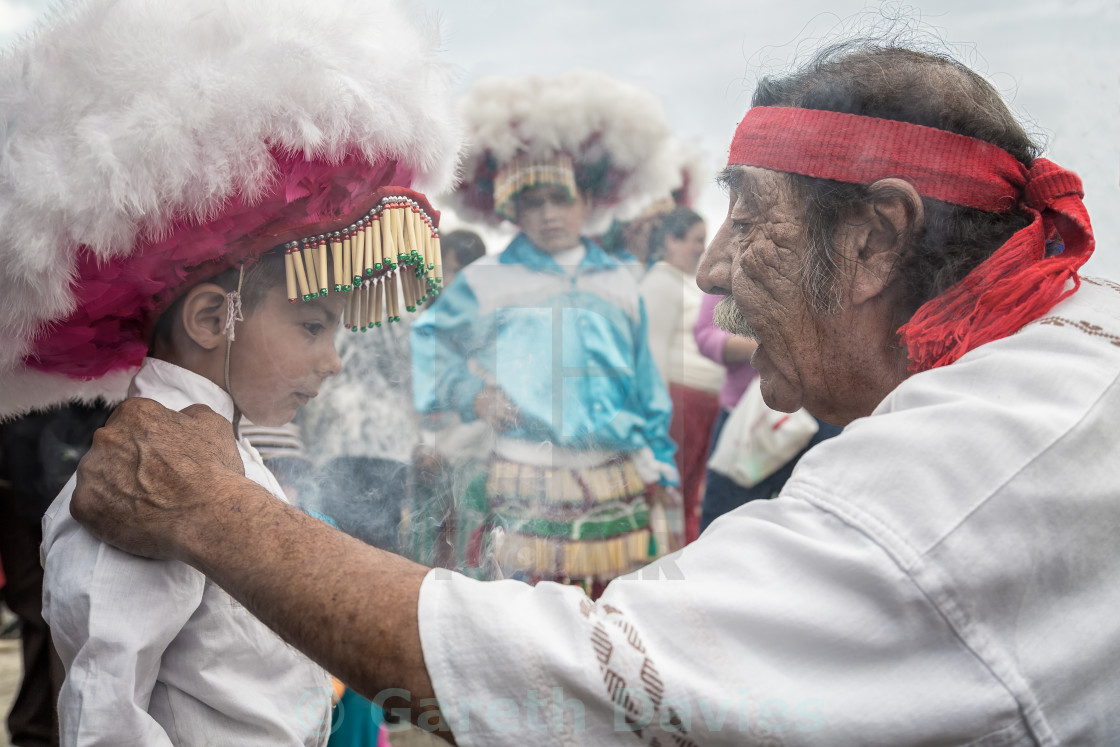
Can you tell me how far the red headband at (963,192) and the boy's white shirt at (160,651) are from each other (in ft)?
3.97

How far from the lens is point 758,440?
355 cm

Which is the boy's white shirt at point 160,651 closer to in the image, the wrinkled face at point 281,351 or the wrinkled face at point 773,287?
the wrinkled face at point 281,351

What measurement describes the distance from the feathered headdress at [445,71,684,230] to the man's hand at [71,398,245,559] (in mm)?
905

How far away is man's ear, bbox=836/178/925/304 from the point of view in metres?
1.44

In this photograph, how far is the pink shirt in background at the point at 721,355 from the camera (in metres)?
3.66

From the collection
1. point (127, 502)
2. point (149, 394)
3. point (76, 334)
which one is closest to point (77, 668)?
point (127, 502)

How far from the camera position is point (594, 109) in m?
2.20

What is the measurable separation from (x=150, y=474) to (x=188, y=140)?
0.54 meters

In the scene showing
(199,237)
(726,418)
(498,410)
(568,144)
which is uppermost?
(199,237)

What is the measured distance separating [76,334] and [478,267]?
0.90 m

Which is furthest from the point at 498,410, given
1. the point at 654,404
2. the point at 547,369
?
the point at 654,404

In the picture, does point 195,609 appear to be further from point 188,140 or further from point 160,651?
point 188,140

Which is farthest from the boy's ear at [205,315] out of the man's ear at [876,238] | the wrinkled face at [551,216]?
the man's ear at [876,238]

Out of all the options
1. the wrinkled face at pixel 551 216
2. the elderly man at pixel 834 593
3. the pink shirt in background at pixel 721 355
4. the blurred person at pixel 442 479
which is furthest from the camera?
the pink shirt in background at pixel 721 355
